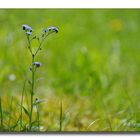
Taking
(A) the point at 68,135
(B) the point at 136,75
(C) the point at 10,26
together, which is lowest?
(A) the point at 68,135

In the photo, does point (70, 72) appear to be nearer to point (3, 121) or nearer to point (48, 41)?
point (48, 41)

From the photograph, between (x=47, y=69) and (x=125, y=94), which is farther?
(x=47, y=69)

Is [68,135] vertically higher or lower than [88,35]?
lower

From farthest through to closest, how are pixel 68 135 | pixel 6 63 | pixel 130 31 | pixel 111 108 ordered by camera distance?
pixel 130 31
pixel 6 63
pixel 111 108
pixel 68 135

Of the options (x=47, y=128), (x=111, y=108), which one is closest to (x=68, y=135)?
(x=47, y=128)

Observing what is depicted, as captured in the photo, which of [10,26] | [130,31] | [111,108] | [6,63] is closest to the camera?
[111,108]

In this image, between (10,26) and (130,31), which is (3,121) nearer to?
(10,26)

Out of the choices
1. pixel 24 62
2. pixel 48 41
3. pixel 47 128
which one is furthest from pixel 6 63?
pixel 47 128
